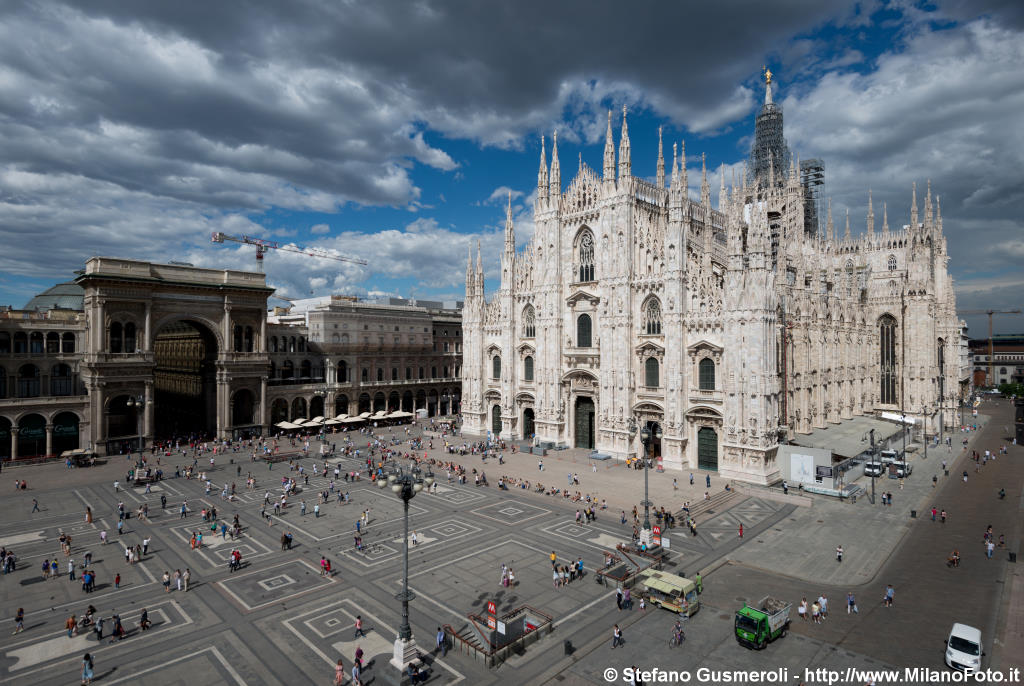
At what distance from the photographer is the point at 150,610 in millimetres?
22219

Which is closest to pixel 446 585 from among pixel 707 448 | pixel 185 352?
pixel 707 448

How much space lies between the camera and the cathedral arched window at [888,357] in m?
68.3

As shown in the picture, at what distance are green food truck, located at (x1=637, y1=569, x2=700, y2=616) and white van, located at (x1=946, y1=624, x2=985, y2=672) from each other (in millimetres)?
8157

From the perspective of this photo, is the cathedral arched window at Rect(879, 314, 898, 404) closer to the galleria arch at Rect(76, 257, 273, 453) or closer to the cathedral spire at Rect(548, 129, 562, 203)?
the cathedral spire at Rect(548, 129, 562, 203)

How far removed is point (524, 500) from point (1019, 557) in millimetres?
27609

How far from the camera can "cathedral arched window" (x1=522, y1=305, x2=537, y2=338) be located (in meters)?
58.8

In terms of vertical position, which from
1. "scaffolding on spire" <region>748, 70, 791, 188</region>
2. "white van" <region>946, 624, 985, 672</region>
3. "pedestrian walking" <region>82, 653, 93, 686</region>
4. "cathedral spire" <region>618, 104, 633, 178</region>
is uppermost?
"scaffolding on spire" <region>748, 70, 791, 188</region>

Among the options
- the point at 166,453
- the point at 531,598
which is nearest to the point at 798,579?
the point at 531,598

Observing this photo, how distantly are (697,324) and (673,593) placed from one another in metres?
27.1

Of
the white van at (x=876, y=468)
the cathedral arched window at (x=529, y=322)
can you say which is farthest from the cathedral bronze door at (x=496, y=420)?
the white van at (x=876, y=468)

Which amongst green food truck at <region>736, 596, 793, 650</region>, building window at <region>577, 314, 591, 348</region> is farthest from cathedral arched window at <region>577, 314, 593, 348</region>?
green food truck at <region>736, 596, 793, 650</region>

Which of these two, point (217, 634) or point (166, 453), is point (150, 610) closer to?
point (217, 634)

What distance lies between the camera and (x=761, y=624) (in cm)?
1881

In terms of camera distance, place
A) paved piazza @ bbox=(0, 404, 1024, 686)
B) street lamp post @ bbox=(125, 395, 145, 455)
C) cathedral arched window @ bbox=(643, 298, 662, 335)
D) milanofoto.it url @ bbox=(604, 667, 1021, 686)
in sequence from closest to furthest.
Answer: milanofoto.it url @ bbox=(604, 667, 1021, 686), paved piazza @ bbox=(0, 404, 1024, 686), cathedral arched window @ bbox=(643, 298, 662, 335), street lamp post @ bbox=(125, 395, 145, 455)
